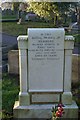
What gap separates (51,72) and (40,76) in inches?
8.7

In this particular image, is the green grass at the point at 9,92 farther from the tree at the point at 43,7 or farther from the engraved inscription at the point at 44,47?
the tree at the point at 43,7

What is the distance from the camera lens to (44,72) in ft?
21.4

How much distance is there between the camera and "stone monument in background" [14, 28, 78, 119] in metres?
6.37

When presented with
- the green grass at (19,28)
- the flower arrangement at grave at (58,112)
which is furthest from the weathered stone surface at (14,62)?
the green grass at (19,28)

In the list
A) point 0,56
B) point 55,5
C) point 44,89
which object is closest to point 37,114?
point 44,89

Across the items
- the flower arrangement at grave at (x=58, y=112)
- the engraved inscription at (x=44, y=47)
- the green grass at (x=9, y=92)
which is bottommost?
the green grass at (x=9, y=92)

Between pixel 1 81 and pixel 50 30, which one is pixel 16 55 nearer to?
pixel 1 81

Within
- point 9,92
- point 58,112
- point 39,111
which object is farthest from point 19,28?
point 58,112

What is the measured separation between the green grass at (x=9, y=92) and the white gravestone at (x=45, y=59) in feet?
2.47

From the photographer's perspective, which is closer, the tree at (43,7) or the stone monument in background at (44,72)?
the stone monument in background at (44,72)

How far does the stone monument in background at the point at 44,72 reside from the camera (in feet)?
20.9

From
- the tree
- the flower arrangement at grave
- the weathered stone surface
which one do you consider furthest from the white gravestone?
the tree

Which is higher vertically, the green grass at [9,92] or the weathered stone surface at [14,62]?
the weathered stone surface at [14,62]

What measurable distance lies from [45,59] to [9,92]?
209 centimetres
